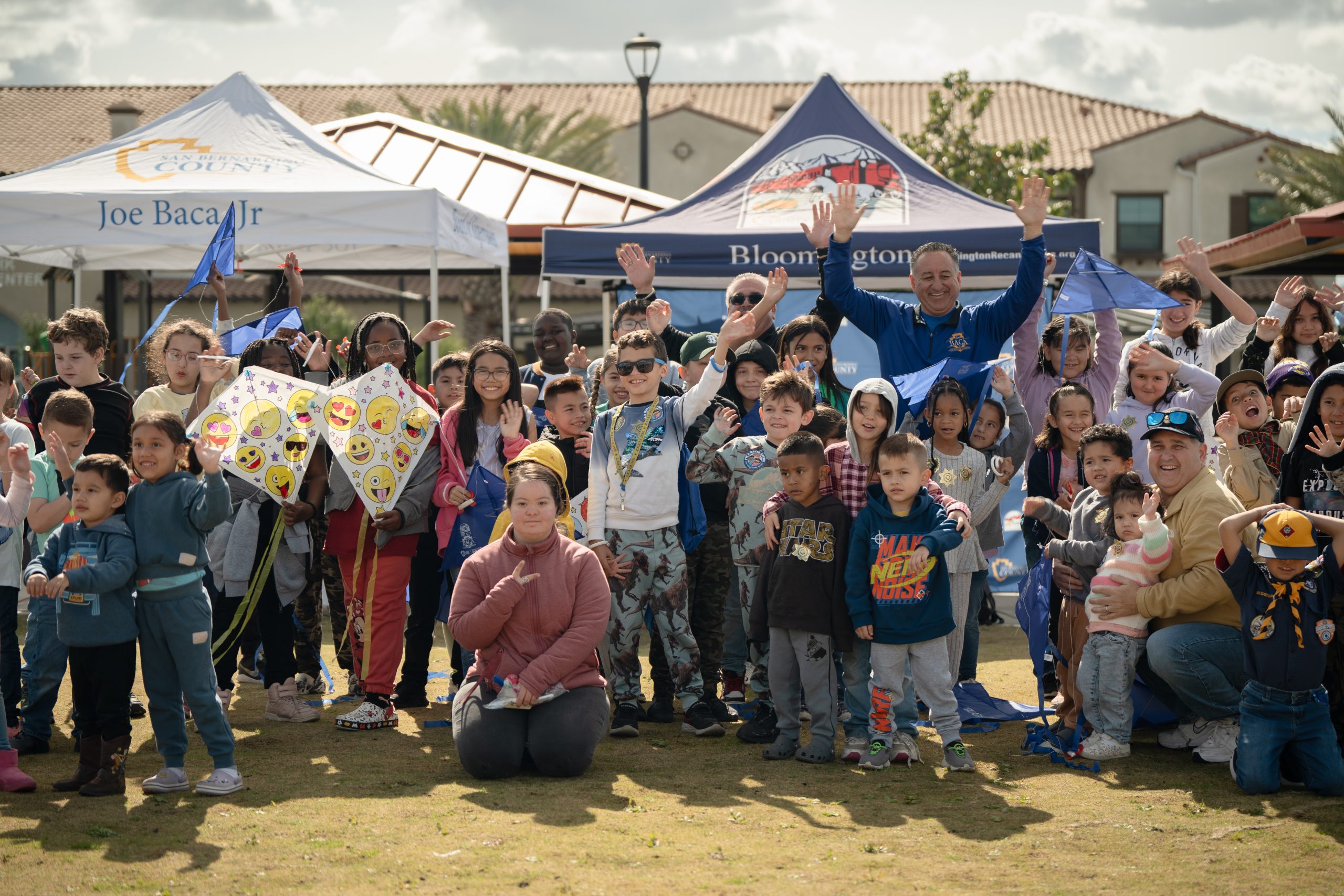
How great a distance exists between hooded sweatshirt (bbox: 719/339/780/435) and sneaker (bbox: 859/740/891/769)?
1703 millimetres

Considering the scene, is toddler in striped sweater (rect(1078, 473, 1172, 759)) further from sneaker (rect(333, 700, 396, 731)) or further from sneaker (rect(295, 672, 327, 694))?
sneaker (rect(295, 672, 327, 694))

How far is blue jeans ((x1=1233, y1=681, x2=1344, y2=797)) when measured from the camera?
4555 mm

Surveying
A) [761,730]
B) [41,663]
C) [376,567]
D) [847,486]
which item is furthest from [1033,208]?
[41,663]

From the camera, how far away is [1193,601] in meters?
5.04

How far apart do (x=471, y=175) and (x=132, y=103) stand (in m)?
28.2

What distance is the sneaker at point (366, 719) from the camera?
5.75 m

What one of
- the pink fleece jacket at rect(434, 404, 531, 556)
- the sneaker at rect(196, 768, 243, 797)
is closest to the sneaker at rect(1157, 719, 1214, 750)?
the pink fleece jacket at rect(434, 404, 531, 556)

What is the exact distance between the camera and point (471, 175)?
551 inches

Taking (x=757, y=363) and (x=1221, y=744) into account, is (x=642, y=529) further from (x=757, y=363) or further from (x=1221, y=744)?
(x=1221, y=744)

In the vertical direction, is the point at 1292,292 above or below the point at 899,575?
above

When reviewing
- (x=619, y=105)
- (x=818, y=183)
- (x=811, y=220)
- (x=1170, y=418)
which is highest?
(x=619, y=105)

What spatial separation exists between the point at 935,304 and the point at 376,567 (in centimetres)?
299

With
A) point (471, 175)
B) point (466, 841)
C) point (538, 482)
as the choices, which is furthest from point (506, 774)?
point (471, 175)

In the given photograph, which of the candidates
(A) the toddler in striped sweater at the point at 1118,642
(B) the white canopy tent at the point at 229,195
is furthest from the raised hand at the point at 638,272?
(A) the toddler in striped sweater at the point at 1118,642
